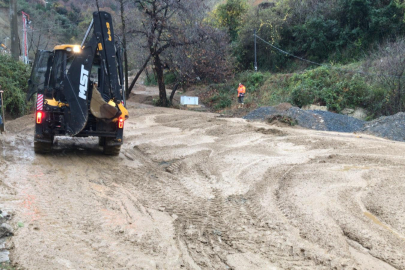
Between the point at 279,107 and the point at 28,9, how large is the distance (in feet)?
158

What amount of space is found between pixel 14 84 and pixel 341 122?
48.0 ft

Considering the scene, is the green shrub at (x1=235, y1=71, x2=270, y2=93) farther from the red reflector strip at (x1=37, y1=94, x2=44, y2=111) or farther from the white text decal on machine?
the red reflector strip at (x1=37, y1=94, x2=44, y2=111)

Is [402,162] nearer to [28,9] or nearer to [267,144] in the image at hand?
[267,144]

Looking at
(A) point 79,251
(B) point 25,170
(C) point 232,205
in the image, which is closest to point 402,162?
(C) point 232,205

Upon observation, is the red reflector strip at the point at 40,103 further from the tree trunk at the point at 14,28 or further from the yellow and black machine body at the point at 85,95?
the tree trunk at the point at 14,28

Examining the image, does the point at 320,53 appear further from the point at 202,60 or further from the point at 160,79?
the point at 160,79

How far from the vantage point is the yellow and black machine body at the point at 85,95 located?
840 cm

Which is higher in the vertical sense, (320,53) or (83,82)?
(320,53)

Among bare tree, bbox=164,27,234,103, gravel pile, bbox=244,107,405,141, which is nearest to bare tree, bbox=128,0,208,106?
bare tree, bbox=164,27,234,103

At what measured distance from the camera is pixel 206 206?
20.0 feet

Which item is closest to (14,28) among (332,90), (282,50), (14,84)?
(14,84)

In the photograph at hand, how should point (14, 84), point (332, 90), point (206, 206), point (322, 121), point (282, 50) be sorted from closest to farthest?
point (206, 206)
point (322, 121)
point (14, 84)
point (332, 90)
point (282, 50)

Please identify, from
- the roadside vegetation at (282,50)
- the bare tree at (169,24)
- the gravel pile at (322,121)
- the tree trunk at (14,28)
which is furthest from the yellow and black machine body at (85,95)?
the bare tree at (169,24)

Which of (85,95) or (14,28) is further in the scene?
(14,28)
